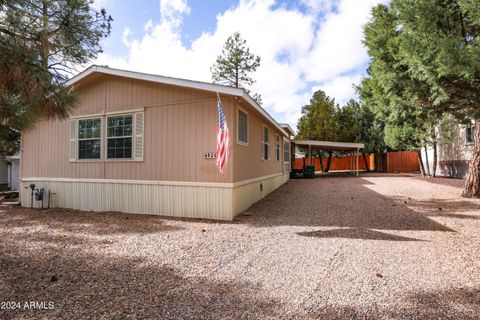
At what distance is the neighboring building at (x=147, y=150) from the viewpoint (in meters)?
6.71

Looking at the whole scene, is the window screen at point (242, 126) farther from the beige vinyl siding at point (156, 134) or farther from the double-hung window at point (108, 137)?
the double-hung window at point (108, 137)

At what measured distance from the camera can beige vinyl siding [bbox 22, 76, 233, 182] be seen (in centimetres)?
675

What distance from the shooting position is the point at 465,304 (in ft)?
8.54

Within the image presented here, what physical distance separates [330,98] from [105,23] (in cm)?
2620

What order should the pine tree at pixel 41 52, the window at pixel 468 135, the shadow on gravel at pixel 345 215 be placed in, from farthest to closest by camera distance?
the window at pixel 468 135 < the shadow on gravel at pixel 345 215 < the pine tree at pixel 41 52

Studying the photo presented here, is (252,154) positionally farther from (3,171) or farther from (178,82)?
(3,171)

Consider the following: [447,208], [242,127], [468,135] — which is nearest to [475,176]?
[447,208]

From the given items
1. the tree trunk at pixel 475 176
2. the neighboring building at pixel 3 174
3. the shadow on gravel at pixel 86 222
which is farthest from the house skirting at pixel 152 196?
the neighboring building at pixel 3 174

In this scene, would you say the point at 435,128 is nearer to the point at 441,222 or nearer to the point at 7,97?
the point at 441,222

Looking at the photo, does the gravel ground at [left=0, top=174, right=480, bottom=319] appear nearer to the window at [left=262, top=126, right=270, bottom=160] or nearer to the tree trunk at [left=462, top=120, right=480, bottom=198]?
the tree trunk at [left=462, top=120, right=480, bottom=198]

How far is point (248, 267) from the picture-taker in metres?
3.68

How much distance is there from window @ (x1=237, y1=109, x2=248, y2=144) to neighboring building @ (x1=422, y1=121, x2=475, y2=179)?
1286 cm

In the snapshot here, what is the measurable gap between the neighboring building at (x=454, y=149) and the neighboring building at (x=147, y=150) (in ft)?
42.1

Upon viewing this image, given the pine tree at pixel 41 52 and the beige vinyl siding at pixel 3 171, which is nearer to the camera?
the pine tree at pixel 41 52
